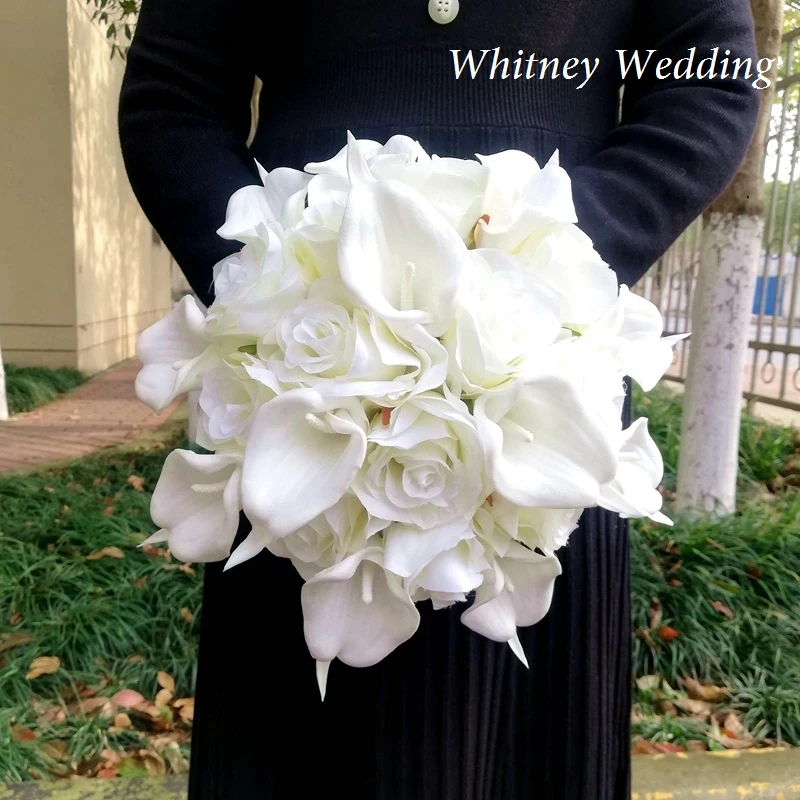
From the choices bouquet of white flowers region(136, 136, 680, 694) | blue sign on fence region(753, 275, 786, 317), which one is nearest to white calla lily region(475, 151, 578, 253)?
bouquet of white flowers region(136, 136, 680, 694)

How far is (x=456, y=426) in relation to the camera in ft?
1.73

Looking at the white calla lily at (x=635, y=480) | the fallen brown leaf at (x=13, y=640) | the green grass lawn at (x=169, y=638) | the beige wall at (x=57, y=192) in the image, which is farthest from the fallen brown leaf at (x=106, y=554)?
the beige wall at (x=57, y=192)

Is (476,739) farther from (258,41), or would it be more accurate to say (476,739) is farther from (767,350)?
(767,350)

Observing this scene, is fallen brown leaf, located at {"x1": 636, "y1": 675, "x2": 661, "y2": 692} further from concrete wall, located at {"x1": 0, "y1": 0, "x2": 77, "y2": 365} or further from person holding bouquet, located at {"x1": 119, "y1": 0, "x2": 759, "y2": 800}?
concrete wall, located at {"x1": 0, "y1": 0, "x2": 77, "y2": 365}

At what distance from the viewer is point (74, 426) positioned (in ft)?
15.1

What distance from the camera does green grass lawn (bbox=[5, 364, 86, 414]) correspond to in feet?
15.7

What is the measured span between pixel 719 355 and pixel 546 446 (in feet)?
7.59

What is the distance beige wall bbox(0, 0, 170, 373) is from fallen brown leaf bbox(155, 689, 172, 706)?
187 inches

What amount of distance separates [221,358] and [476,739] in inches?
20.0

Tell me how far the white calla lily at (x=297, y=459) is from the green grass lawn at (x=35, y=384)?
4709 millimetres

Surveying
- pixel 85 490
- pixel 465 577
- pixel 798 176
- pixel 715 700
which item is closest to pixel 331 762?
pixel 465 577

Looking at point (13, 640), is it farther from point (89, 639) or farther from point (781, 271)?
point (781, 271)

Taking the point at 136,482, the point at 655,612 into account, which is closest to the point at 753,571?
the point at 655,612

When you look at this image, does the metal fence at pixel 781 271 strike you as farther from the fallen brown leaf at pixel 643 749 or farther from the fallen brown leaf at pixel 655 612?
the fallen brown leaf at pixel 643 749
